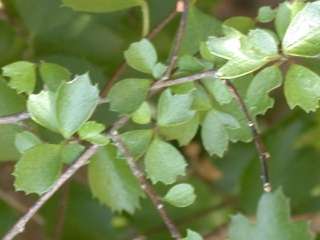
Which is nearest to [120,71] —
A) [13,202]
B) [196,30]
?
[196,30]

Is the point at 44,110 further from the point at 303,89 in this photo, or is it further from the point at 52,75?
the point at 303,89

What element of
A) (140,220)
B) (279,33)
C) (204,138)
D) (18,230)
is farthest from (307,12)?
(140,220)

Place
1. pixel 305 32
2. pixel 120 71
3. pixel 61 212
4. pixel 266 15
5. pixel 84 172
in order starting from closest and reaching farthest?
1. pixel 305 32
2. pixel 266 15
3. pixel 120 71
4. pixel 61 212
5. pixel 84 172

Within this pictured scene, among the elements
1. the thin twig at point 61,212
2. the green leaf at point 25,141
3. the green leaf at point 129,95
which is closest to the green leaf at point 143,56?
the green leaf at point 129,95

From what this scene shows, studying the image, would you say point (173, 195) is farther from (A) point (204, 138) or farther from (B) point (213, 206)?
(B) point (213, 206)

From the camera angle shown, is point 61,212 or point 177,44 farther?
point 61,212

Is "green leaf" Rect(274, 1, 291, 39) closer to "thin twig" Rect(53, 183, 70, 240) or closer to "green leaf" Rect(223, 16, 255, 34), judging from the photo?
"green leaf" Rect(223, 16, 255, 34)

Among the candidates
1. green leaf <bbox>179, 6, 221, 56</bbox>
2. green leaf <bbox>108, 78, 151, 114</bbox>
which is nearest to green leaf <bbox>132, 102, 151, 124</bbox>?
green leaf <bbox>108, 78, 151, 114</bbox>

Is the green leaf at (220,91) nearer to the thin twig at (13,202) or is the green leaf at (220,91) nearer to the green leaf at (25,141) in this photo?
the green leaf at (25,141)
